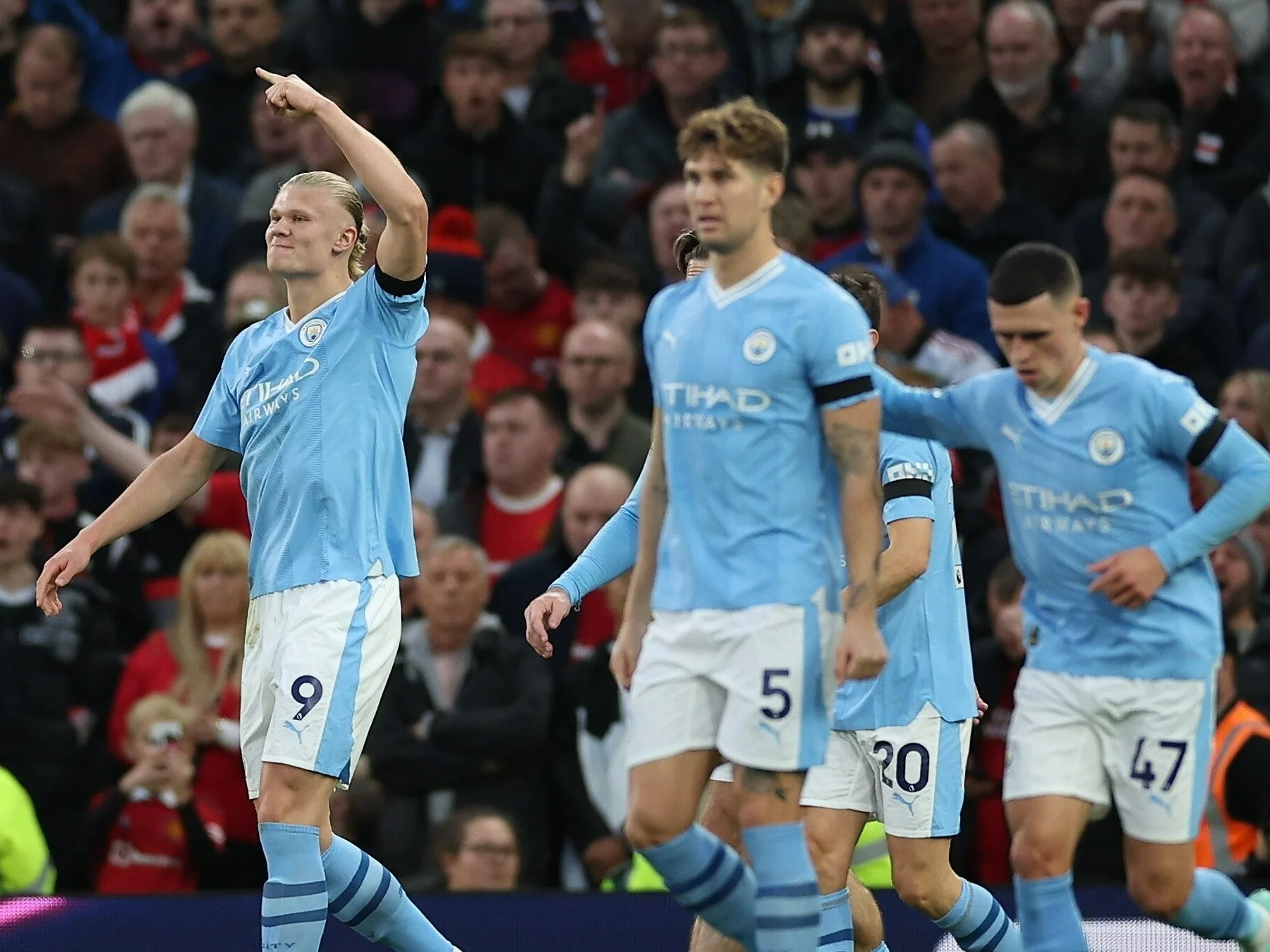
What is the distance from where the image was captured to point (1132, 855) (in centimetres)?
670

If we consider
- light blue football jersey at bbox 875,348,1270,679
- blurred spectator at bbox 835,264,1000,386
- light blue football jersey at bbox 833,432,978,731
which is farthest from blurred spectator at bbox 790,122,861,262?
light blue football jersey at bbox 875,348,1270,679

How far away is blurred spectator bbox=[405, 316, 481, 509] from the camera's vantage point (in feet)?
35.7

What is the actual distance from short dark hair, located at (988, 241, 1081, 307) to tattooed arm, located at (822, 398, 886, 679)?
88 cm

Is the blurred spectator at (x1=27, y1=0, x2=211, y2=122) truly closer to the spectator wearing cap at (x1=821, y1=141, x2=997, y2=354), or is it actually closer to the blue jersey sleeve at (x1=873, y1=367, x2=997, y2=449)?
the spectator wearing cap at (x1=821, y1=141, x2=997, y2=354)

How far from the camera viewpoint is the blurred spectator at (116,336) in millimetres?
11555

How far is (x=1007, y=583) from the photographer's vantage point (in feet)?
30.7

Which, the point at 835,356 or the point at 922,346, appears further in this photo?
the point at 922,346

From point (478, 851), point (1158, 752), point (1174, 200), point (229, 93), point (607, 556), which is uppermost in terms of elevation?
point (229, 93)

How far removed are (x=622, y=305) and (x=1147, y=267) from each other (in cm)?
262

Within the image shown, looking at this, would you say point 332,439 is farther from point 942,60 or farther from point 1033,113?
point 942,60

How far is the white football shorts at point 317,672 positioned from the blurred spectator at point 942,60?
7.14m

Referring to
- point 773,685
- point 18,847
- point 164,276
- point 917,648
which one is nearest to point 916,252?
point 164,276

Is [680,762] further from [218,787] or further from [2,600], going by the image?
[2,600]

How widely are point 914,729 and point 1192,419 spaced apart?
1354 mm
